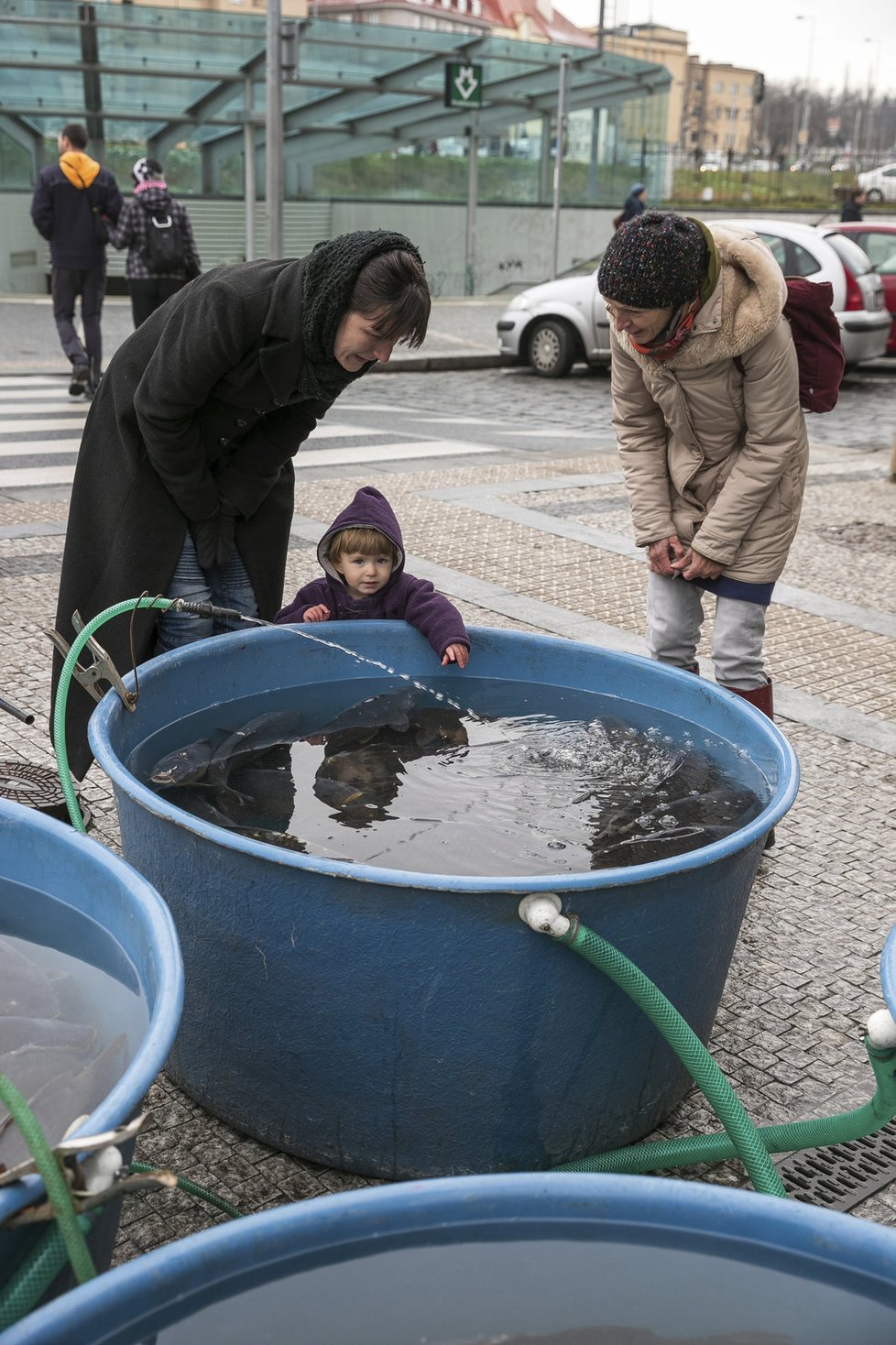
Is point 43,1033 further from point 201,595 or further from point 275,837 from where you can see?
point 201,595

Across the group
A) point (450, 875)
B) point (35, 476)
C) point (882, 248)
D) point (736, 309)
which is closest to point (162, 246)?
point (35, 476)

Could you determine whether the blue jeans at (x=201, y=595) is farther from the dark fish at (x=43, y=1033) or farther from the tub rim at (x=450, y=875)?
the dark fish at (x=43, y=1033)

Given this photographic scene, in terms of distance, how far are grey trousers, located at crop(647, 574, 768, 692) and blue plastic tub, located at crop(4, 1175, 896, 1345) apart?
98.7 inches

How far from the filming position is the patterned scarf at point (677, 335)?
3314 millimetres

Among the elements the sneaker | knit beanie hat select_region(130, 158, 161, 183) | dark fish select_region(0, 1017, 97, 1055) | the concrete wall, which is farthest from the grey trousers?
the concrete wall

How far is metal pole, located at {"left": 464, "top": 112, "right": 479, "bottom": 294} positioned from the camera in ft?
75.5

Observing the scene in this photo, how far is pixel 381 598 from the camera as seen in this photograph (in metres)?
3.98

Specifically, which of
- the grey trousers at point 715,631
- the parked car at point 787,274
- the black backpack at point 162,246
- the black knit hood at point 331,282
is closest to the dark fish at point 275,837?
the black knit hood at point 331,282

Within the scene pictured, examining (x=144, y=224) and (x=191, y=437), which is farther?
(x=144, y=224)

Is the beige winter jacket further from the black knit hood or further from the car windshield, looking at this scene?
the car windshield


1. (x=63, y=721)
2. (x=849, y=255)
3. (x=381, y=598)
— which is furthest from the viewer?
(x=849, y=255)

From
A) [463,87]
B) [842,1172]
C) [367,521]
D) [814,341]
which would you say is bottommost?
[842,1172]

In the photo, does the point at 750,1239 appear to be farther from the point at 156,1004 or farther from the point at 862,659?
the point at 862,659

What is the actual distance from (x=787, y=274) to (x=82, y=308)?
745 cm
